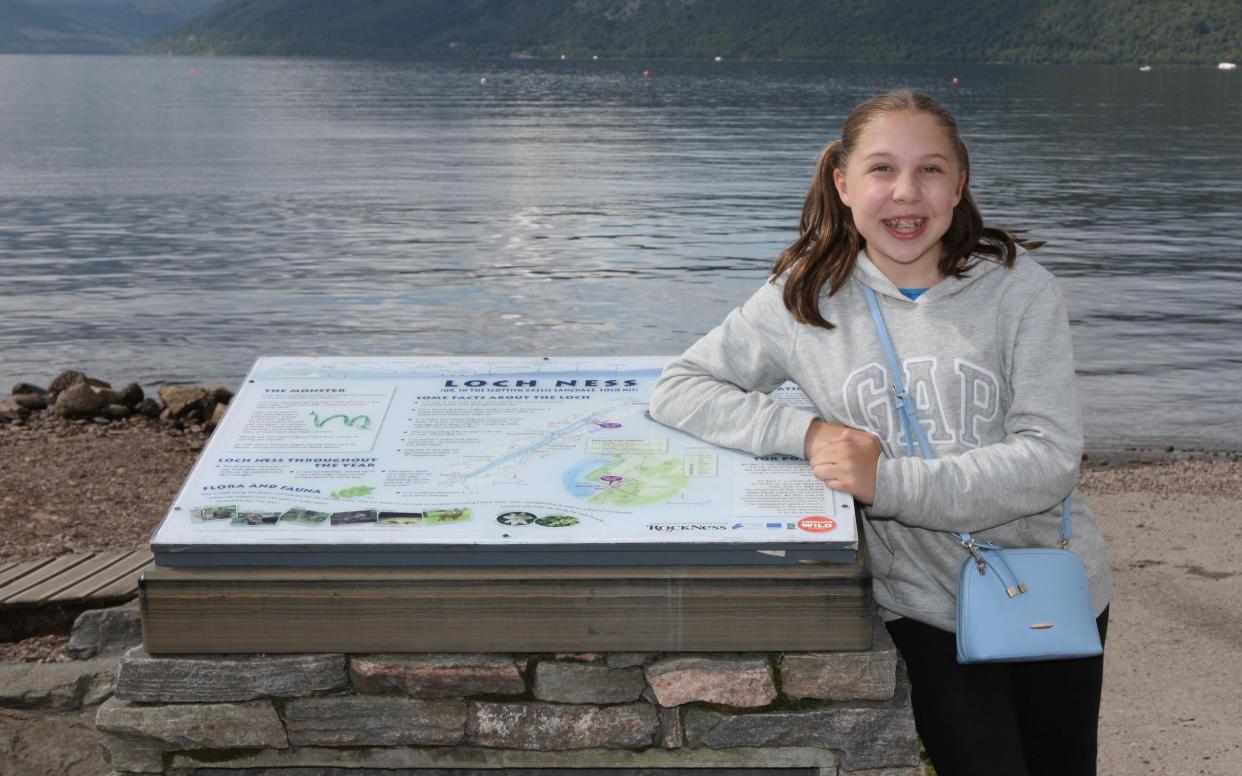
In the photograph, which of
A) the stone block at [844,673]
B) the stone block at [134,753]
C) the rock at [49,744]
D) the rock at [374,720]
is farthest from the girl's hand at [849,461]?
the rock at [49,744]

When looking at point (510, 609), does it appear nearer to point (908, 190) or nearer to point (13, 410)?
point (908, 190)

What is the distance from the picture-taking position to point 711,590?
2.99m

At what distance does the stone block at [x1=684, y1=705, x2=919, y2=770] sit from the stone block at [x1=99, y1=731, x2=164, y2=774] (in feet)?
3.92

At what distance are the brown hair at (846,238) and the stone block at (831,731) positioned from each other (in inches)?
32.9

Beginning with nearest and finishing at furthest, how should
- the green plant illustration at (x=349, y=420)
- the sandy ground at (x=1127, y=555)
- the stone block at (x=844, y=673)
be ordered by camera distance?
the stone block at (x=844, y=673) < the green plant illustration at (x=349, y=420) < the sandy ground at (x=1127, y=555)

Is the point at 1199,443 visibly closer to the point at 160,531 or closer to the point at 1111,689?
the point at 1111,689

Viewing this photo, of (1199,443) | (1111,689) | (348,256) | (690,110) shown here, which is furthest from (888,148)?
(690,110)

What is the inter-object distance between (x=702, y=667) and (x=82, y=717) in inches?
95.5

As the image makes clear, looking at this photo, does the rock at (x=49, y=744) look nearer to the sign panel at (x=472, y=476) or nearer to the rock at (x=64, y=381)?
the sign panel at (x=472, y=476)

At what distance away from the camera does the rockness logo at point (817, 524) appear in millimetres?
2971

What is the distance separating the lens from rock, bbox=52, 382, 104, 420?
10.3m

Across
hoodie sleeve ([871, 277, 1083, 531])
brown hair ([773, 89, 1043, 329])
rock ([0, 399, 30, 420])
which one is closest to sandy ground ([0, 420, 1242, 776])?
rock ([0, 399, 30, 420])

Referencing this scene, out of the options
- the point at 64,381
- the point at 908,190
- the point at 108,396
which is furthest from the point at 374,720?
the point at 64,381

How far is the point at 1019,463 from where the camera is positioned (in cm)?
286
